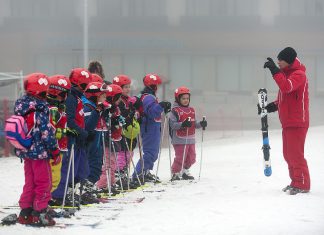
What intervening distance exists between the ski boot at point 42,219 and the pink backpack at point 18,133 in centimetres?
68

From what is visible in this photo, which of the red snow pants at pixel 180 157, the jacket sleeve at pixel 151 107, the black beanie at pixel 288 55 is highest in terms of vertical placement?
the black beanie at pixel 288 55

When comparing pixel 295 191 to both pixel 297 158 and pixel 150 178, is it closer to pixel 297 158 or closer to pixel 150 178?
pixel 297 158

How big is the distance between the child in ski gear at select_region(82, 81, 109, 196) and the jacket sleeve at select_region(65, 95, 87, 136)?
38 centimetres

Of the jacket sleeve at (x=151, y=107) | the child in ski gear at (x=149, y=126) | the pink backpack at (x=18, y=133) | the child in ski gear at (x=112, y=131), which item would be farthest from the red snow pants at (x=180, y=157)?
the pink backpack at (x=18, y=133)

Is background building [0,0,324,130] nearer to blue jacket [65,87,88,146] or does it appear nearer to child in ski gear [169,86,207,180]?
child in ski gear [169,86,207,180]

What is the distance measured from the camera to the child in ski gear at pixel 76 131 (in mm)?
7840

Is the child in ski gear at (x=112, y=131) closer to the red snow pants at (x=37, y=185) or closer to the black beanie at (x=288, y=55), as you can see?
the red snow pants at (x=37, y=185)

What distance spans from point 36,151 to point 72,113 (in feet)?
3.74

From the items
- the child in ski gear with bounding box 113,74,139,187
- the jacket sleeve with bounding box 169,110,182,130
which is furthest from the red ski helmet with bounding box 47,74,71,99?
the jacket sleeve with bounding box 169,110,182,130

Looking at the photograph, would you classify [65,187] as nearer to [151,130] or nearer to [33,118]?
[33,118]

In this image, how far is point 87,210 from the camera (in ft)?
25.6

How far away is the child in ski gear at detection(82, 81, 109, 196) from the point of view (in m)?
8.48

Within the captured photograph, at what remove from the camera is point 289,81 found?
870 centimetres

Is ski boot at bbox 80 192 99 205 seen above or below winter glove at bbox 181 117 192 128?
below
